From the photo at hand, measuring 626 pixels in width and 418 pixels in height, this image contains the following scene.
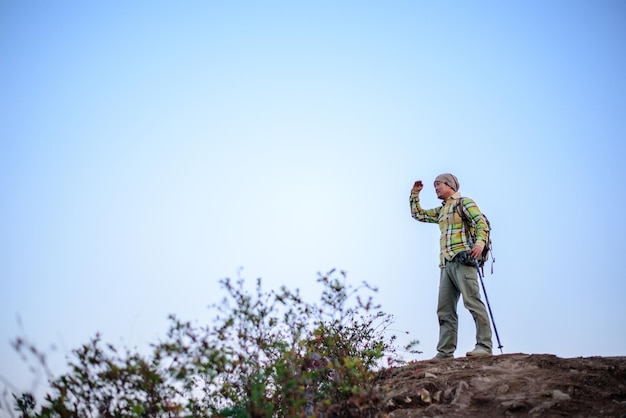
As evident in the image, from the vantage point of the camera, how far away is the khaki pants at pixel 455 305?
720 cm

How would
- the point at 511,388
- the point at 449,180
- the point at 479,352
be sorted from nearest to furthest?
the point at 511,388, the point at 479,352, the point at 449,180

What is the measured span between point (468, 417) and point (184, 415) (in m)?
2.47

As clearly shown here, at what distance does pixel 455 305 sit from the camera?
754 centimetres

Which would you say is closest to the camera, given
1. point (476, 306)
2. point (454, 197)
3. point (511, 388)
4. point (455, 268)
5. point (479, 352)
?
point (511, 388)

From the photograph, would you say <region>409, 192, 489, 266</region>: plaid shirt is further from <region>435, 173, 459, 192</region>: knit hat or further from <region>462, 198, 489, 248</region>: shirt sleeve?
<region>435, 173, 459, 192</region>: knit hat

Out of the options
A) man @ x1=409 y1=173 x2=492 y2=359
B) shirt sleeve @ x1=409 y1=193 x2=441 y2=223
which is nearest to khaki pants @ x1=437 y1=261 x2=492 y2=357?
man @ x1=409 y1=173 x2=492 y2=359

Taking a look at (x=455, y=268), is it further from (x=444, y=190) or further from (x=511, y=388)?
(x=511, y=388)

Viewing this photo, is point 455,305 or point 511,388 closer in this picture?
point 511,388

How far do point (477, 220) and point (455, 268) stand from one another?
0.65 metres

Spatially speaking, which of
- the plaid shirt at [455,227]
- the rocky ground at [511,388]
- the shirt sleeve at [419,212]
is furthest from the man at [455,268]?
the rocky ground at [511,388]

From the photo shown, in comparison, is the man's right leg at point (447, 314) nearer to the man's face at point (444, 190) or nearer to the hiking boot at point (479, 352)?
the hiking boot at point (479, 352)

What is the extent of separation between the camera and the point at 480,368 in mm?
6297

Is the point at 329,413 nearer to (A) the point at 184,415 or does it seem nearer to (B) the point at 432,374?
(A) the point at 184,415

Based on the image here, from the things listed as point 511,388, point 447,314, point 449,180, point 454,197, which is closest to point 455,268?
point 447,314
